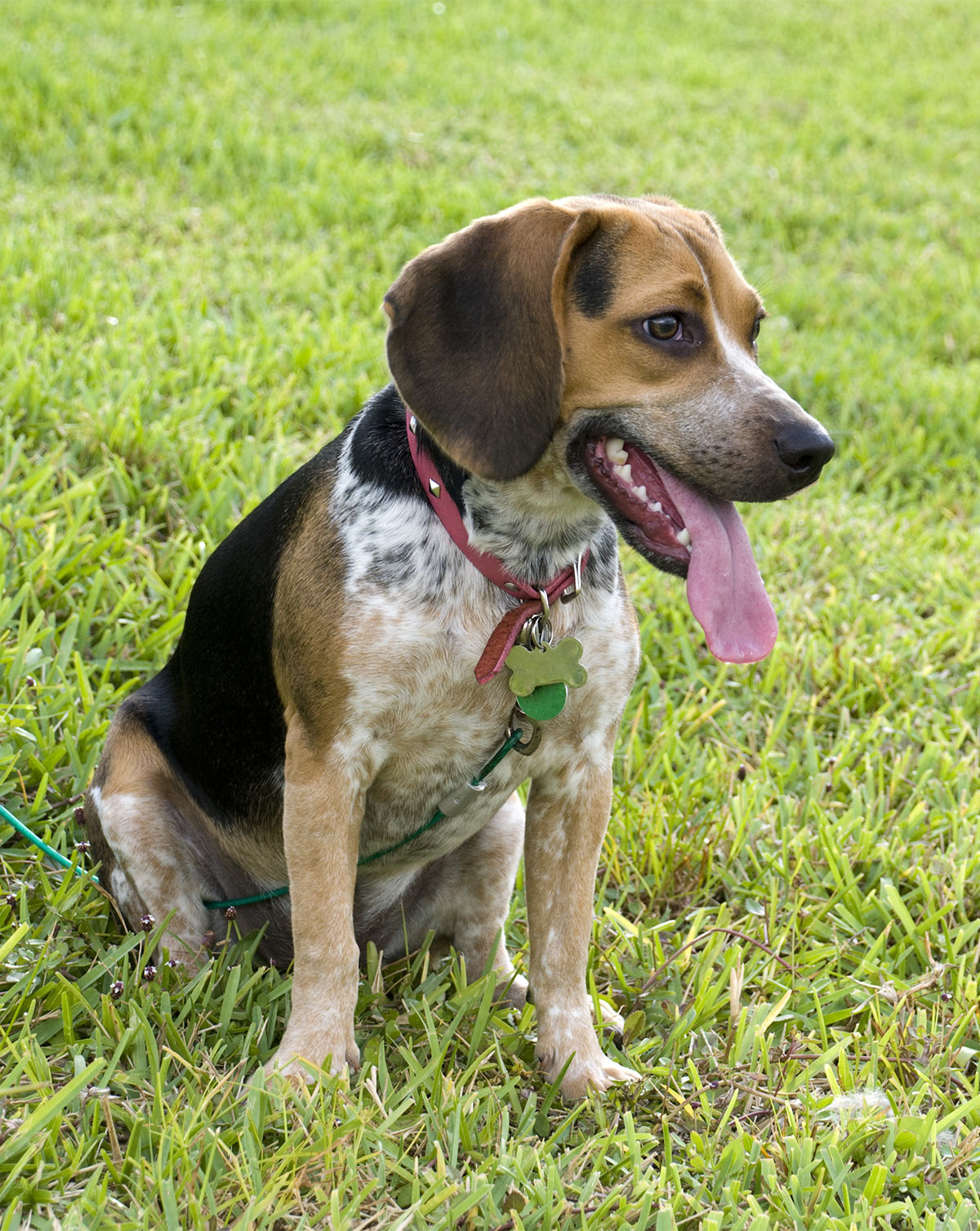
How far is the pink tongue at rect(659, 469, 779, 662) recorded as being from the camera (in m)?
2.79

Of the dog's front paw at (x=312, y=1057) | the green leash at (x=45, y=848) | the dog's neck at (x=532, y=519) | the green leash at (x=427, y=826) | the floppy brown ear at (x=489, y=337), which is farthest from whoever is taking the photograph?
the green leash at (x=45, y=848)

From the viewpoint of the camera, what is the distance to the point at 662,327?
9.14 feet

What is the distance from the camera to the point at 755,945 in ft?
11.7

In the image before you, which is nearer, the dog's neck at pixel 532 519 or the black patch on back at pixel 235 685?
the dog's neck at pixel 532 519

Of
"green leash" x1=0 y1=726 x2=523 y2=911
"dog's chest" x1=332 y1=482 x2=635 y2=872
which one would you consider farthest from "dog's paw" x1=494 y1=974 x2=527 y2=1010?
"dog's chest" x1=332 y1=482 x2=635 y2=872

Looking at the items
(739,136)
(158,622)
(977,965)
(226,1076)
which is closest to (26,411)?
(158,622)

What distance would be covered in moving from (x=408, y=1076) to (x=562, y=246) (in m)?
1.88

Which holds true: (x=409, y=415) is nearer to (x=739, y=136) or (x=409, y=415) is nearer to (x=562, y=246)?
(x=562, y=246)

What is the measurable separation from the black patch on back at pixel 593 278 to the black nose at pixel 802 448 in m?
0.48

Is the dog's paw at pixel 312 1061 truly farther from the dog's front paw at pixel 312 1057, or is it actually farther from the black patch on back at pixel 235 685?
the black patch on back at pixel 235 685

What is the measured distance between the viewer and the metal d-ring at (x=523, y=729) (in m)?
2.96

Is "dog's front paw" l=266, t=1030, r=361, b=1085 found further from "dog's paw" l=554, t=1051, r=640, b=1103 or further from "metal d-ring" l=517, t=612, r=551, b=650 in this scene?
"metal d-ring" l=517, t=612, r=551, b=650

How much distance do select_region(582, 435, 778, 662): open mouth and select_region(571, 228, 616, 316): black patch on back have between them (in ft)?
0.94

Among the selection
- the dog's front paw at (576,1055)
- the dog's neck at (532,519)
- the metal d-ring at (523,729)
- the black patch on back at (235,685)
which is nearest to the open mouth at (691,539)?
the dog's neck at (532,519)
